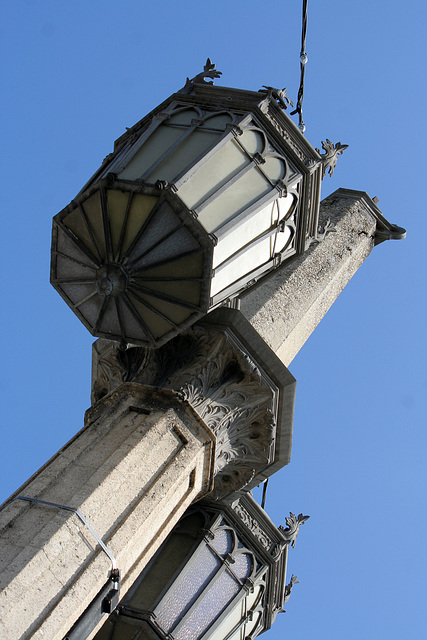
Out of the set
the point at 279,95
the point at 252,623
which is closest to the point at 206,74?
the point at 279,95

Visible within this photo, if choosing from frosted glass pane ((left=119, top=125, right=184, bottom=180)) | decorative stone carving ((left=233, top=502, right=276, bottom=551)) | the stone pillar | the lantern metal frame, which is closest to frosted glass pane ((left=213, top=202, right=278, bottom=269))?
frosted glass pane ((left=119, top=125, right=184, bottom=180))

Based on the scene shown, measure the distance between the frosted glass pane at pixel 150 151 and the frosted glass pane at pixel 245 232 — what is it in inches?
48.0

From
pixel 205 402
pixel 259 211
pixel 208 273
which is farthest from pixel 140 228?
pixel 205 402

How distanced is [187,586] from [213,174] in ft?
19.0

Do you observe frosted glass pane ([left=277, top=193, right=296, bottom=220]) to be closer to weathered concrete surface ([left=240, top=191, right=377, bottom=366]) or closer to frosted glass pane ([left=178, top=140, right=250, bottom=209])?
frosted glass pane ([left=178, top=140, right=250, bottom=209])

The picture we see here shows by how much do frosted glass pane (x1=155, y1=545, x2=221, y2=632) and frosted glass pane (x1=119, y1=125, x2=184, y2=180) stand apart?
5.58m

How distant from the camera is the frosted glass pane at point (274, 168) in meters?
10.4

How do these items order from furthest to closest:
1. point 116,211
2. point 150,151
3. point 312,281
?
point 312,281
point 150,151
point 116,211

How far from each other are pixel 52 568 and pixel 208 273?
348cm

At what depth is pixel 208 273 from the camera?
9.13 m

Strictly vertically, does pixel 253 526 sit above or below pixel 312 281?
below

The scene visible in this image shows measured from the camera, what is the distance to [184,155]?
9.70 metres

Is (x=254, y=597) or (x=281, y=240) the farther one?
(x=254, y=597)

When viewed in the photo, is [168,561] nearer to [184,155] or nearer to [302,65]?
[184,155]
